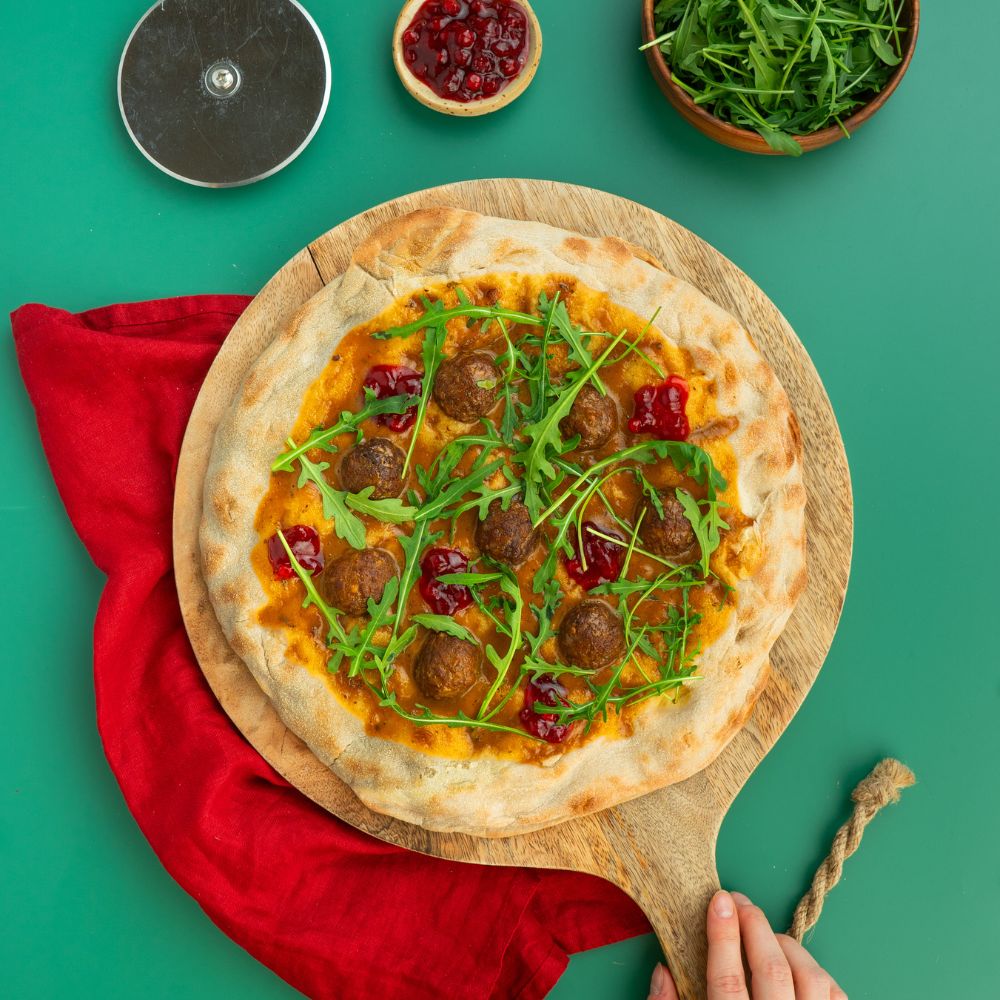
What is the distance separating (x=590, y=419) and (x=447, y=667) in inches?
42.3

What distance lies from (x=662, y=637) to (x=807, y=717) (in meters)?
1.14

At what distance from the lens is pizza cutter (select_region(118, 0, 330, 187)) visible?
4.36 m

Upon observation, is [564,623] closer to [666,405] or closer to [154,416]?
[666,405]

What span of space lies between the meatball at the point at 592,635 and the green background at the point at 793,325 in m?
1.29

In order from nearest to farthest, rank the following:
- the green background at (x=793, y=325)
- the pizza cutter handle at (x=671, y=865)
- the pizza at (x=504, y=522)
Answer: the pizza at (x=504, y=522) → the pizza cutter handle at (x=671, y=865) → the green background at (x=793, y=325)

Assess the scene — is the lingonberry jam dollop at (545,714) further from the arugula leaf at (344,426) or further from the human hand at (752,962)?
the arugula leaf at (344,426)

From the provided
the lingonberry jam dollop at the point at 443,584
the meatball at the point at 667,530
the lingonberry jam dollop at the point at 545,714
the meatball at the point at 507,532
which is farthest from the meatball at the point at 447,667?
the meatball at the point at 667,530

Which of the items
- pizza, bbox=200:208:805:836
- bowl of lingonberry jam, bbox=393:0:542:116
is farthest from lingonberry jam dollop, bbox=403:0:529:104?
pizza, bbox=200:208:805:836

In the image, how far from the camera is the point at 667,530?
369 cm

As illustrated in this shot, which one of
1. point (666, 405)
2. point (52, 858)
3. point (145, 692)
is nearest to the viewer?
point (666, 405)

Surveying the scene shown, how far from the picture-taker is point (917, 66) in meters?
4.58

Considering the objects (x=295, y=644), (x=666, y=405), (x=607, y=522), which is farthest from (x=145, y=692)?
(x=666, y=405)

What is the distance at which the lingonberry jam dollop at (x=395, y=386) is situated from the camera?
3818 millimetres

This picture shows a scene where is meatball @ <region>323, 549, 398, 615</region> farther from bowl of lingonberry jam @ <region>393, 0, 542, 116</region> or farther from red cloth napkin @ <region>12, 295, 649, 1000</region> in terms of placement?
bowl of lingonberry jam @ <region>393, 0, 542, 116</region>
